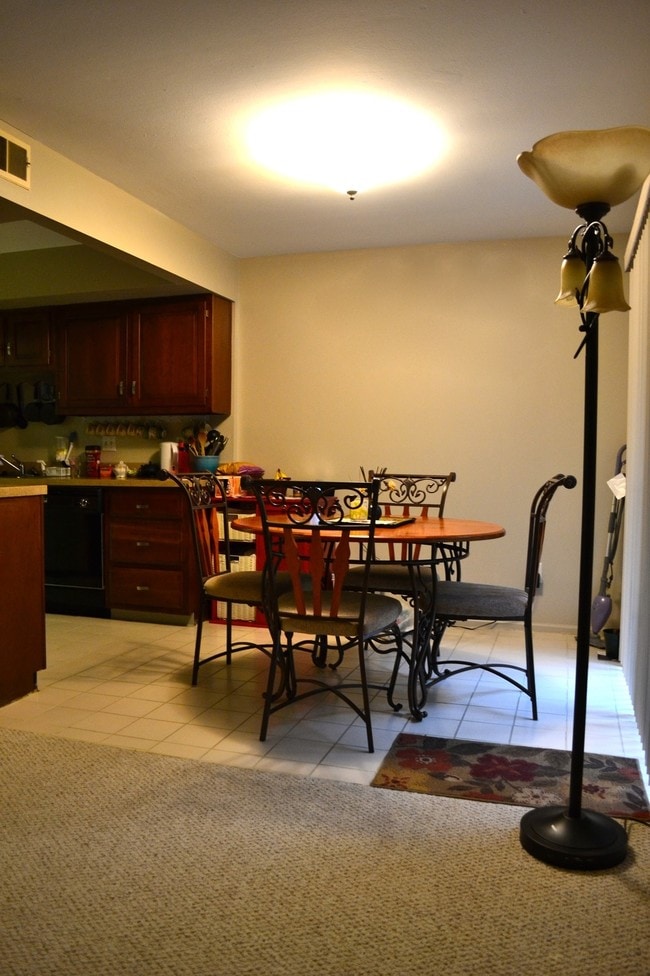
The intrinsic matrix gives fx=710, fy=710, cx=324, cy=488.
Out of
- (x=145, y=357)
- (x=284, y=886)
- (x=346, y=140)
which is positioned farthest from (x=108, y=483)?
(x=284, y=886)

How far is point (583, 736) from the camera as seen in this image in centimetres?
181

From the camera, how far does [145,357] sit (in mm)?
4754

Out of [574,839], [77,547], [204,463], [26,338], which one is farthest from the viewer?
[26,338]

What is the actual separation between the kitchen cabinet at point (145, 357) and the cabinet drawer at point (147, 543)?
2.82 ft

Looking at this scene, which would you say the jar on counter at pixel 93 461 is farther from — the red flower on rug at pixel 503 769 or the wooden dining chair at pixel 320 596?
the red flower on rug at pixel 503 769

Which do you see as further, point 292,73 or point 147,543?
point 147,543

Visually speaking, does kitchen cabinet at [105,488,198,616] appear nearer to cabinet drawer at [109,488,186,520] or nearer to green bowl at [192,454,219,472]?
cabinet drawer at [109,488,186,520]

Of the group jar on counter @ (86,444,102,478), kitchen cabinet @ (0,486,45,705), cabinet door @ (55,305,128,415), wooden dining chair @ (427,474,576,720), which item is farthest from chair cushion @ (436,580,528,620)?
jar on counter @ (86,444,102,478)


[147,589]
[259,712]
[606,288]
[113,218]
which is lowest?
[259,712]

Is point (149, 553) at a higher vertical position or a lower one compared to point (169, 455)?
lower

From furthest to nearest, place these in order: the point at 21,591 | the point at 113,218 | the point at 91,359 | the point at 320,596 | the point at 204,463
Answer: the point at 91,359, the point at 204,463, the point at 113,218, the point at 21,591, the point at 320,596

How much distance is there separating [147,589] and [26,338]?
2.08 m

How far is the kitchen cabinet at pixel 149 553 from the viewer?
4246 mm

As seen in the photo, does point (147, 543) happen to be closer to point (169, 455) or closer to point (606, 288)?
point (169, 455)
